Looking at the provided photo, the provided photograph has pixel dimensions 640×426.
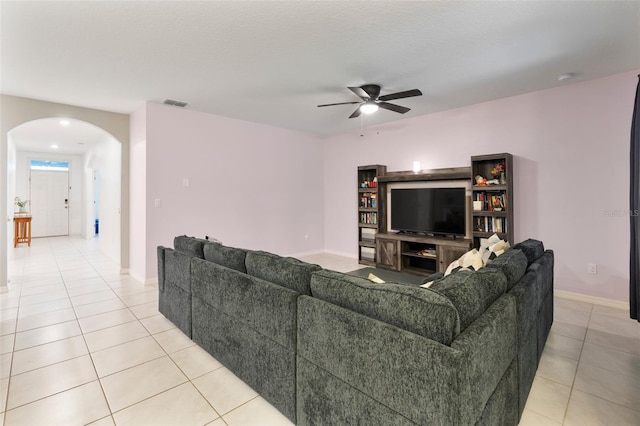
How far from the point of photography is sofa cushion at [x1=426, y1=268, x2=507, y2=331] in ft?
4.35

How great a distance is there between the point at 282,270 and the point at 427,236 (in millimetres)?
3670

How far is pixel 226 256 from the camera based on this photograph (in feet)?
7.68

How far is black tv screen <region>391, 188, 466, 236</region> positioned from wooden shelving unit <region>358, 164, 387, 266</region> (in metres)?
0.29

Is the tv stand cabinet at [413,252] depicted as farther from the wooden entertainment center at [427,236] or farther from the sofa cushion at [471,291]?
the sofa cushion at [471,291]

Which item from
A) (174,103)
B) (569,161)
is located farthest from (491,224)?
(174,103)

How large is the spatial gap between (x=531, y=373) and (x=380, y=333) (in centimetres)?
145

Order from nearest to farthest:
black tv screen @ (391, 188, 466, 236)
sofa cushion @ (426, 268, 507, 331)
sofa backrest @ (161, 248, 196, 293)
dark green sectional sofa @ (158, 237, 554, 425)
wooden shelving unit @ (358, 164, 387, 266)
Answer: dark green sectional sofa @ (158, 237, 554, 425)
sofa cushion @ (426, 268, 507, 331)
sofa backrest @ (161, 248, 196, 293)
black tv screen @ (391, 188, 466, 236)
wooden shelving unit @ (358, 164, 387, 266)

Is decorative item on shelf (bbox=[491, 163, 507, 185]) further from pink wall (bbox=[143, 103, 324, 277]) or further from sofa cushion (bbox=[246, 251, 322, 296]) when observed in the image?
pink wall (bbox=[143, 103, 324, 277])

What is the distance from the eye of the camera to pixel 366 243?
5.77m

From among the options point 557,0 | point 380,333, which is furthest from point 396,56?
point 380,333

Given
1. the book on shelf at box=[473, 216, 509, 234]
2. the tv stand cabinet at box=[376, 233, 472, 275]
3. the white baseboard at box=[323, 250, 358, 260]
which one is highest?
the book on shelf at box=[473, 216, 509, 234]

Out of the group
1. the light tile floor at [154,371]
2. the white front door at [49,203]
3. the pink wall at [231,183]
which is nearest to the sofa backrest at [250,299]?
the light tile floor at [154,371]

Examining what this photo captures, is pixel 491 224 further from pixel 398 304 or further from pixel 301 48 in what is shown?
pixel 398 304

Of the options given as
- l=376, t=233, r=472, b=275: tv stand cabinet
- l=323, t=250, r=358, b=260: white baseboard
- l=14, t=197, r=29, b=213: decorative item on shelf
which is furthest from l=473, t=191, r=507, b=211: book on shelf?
l=14, t=197, r=29, b=213: decorative item on shelf
